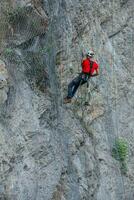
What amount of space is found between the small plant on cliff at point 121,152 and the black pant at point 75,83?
10.5 feet

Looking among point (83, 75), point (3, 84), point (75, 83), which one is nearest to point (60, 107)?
point (75, 83)

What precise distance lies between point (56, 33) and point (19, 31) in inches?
53.8

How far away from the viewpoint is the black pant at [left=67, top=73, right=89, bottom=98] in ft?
62.4

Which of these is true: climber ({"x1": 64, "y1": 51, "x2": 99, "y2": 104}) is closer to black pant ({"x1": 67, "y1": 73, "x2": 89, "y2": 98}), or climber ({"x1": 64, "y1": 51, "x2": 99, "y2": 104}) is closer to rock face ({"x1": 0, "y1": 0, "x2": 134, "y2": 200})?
black pant ({"x1": 67, "y1": 73, "x2": 89, "y2": 98})

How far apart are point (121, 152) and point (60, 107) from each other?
3.84 m

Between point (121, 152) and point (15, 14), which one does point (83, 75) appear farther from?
point (121, 152)

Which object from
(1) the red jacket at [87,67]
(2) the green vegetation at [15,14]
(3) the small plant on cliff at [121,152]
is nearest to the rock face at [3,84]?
(2) the green vegetation at [15,14]

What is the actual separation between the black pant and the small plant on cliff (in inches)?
127

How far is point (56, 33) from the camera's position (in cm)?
1873

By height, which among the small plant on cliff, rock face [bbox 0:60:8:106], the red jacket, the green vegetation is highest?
the green vegetation

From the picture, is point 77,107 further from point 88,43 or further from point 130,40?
point 130,40

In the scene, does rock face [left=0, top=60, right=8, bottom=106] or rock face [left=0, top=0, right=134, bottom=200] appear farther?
rock face [left=0, top=0, right=134, bottom=200]

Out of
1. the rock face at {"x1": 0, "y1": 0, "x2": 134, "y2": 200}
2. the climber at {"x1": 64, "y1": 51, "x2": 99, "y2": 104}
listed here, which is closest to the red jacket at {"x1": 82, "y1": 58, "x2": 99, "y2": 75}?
the climber at {"x1": 64, "y1": 51, "x2": 99, "y2": 104}

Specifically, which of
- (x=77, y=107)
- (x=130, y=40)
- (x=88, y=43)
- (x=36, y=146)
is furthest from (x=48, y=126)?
(x=130, y=40)
